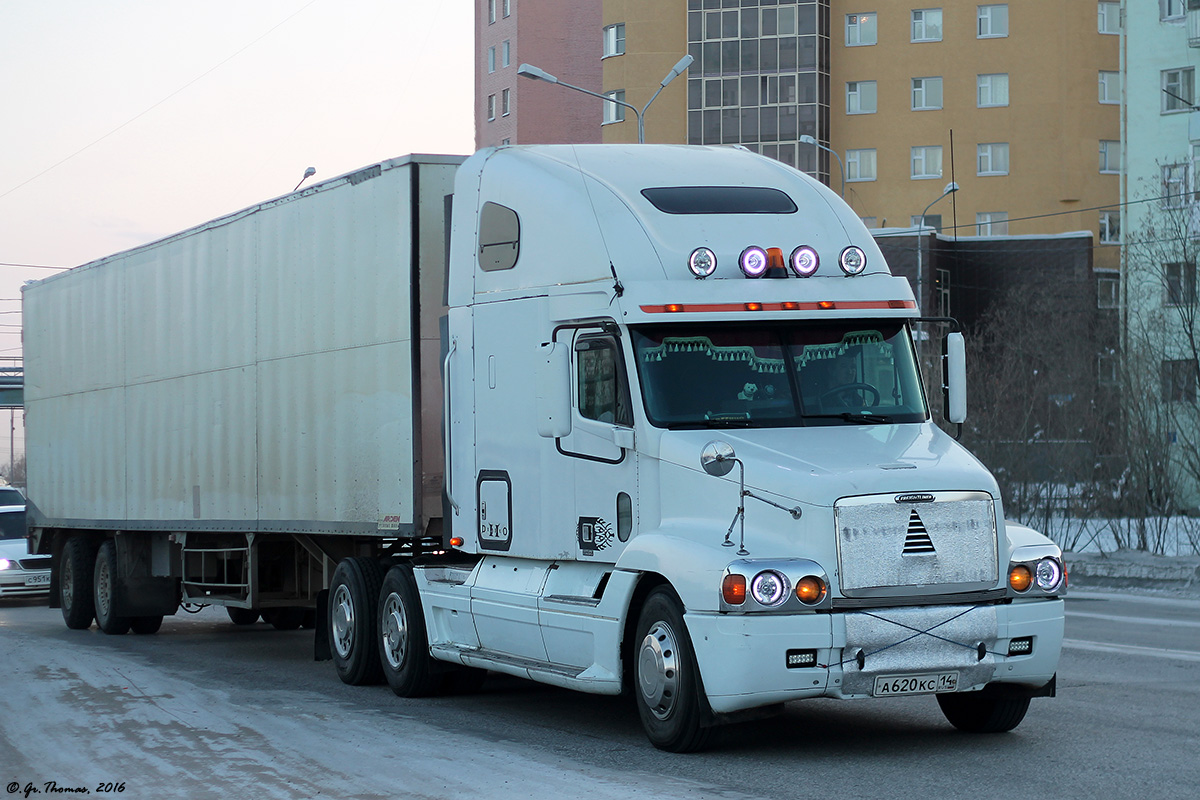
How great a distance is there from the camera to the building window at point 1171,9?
5256cm

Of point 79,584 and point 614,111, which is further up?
point 614,111

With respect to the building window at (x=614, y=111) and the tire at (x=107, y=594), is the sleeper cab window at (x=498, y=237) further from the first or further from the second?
the building window at (x=614, y=111)

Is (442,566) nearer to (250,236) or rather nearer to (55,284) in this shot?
(250,236)

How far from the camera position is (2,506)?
27766mm

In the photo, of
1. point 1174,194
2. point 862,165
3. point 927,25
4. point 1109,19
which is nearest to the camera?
point 1174,194

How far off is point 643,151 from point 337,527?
4344 millimetres

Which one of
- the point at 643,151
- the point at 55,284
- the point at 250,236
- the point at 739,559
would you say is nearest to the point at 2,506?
the point at 55,284

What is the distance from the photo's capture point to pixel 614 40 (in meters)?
76.9

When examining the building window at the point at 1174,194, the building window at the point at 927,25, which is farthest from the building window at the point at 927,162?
the building window at the point at 1174,194

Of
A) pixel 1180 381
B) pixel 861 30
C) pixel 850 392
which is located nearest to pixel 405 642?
pixel 850 392

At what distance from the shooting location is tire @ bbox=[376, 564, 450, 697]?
12289 millimetres

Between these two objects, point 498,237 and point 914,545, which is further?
point 498,237

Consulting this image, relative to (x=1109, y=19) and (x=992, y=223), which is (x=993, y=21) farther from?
(x=992, y=223)

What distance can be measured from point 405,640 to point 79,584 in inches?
357
